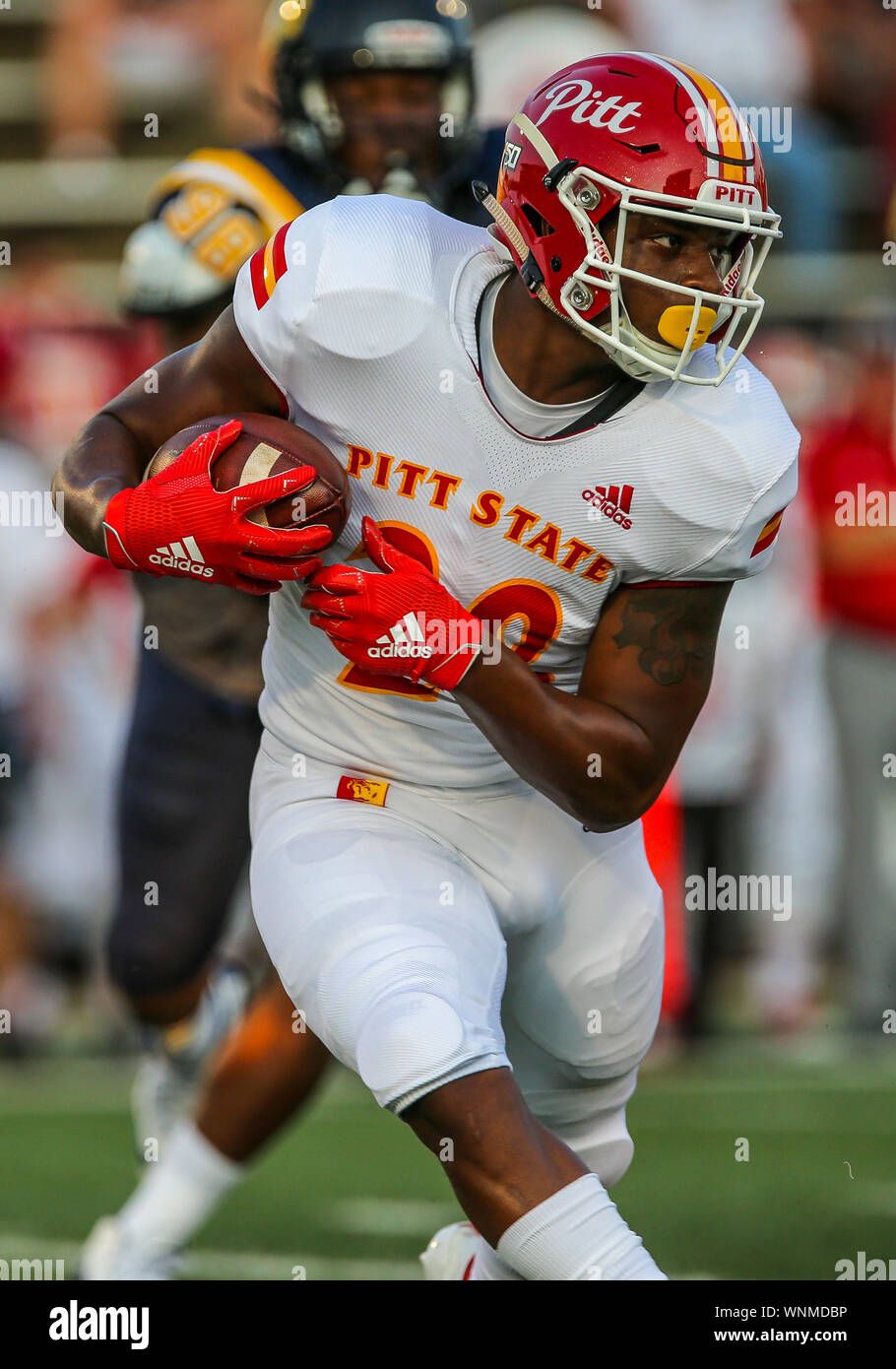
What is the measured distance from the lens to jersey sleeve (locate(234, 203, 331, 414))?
2984 millimetres

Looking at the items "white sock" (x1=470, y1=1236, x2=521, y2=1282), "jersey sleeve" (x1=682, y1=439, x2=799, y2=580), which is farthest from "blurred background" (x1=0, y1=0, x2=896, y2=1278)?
"jersey sleeve" (x1=682, y1=439, x2=799, y2=580)

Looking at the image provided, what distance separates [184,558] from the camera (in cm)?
285

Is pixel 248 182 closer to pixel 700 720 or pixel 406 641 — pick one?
pixel 406 641

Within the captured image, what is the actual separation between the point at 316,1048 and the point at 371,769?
697mm

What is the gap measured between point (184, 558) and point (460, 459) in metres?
0.40

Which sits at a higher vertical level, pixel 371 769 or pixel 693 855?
pixel 371 769

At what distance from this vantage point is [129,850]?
460cm

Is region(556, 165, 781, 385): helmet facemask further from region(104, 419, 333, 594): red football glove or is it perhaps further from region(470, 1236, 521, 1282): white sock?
region(470, 1236, 521, 1282): white sock

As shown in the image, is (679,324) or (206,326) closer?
(679,324)

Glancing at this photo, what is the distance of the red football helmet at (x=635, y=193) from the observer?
2.84 meters

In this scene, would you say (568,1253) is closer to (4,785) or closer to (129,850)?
(129,850)

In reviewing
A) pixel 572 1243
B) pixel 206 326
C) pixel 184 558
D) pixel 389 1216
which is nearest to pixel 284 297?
pixel 184 558

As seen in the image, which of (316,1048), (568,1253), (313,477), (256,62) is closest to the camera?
(568,1253)
